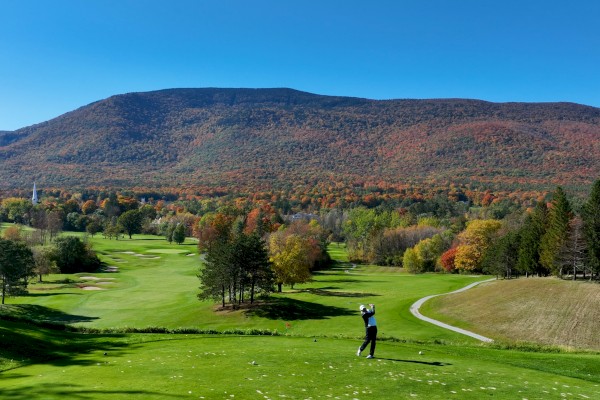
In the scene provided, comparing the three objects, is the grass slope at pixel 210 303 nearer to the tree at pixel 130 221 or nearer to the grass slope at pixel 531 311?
the grass slope at pixel 531 311

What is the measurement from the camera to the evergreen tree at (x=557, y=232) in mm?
63406

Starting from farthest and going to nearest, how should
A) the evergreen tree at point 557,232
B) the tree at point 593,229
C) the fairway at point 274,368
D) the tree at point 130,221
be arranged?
1. the tree at point 130,221
2. the evergreen tree at point 557,232
3. the tree at point 593,229
4. the fairway at point 274,368

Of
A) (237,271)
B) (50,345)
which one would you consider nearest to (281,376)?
(50,345)

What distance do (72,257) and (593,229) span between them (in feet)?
282

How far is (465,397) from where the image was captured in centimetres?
1462

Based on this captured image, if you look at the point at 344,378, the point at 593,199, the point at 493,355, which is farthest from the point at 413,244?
the point at 344,378

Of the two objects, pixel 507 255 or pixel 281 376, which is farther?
pixel 507 255

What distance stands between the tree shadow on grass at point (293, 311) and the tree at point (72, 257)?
5283 centimetres

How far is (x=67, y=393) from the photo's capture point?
13383 millimetres

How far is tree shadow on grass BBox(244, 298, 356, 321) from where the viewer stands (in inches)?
2110

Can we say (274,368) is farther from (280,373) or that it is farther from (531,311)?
(531,311)

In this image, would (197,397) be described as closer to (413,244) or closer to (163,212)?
(413,244)

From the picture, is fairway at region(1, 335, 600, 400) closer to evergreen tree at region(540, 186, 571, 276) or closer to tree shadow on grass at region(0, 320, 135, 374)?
tree shadow on grass at region(0, 320, 135, 374)

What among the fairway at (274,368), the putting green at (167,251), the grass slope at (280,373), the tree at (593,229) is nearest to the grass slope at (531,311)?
the tree at (593,229)
